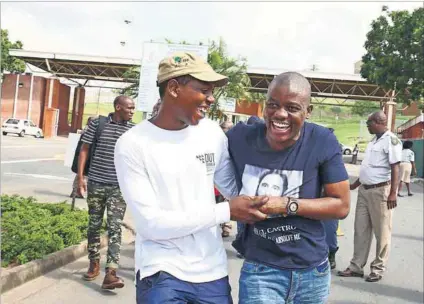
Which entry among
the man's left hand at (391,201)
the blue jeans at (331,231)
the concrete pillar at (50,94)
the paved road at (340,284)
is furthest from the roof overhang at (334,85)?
the blue jeans at (331,231)

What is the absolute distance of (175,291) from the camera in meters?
2.34

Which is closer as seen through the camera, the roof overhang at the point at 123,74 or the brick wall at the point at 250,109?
the roof overhang at the point at 123,74

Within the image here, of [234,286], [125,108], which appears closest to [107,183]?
[125,108]

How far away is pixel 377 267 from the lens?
640 centimetres

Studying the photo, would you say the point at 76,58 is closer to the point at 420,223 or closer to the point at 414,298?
the point at 420,223

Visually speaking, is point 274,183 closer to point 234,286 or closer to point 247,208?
point 247,208

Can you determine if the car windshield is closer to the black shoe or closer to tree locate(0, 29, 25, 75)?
tree locate(0, 29, 25, 75)

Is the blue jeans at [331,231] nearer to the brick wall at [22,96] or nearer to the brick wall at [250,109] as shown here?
the brick wall at [250,109]

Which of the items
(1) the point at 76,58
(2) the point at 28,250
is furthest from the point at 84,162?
(1) the point at 76,58

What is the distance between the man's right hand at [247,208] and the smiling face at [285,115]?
0.28 metres

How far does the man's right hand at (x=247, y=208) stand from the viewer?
2258 mm

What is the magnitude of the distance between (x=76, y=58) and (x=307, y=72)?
16.1m

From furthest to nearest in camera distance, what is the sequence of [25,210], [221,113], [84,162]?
[221,113]
[25,210]
[84,162]

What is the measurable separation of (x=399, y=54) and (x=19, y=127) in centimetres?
2689
